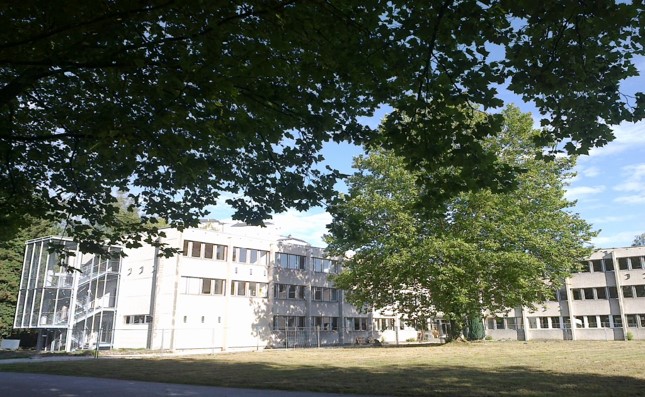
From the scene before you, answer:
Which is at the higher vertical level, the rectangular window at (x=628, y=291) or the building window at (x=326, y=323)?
the rectangular window at (x=628, y=291)

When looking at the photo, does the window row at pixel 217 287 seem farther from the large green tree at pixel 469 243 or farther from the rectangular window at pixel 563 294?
the rectangular window at pixel 563 294

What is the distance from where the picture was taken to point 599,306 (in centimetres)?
5662

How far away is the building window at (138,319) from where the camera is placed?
3979cm

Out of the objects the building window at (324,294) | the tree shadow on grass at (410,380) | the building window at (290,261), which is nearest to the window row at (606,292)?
the building window at (324,294)

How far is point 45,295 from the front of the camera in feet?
123

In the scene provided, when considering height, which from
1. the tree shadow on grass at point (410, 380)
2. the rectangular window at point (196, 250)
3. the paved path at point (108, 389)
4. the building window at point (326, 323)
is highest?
the rectangular window at point (196, 250)

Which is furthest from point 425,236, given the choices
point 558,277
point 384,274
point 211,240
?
point 211,240

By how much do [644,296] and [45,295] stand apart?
2183 inches

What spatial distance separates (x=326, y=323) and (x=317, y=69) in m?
46.5

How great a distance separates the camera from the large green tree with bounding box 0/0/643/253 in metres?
7.62

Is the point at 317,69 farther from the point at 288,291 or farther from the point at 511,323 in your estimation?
the point at 511,323

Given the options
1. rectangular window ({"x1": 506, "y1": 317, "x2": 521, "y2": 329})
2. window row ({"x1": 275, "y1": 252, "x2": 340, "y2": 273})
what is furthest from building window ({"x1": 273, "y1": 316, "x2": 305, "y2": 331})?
rectangular window ({"x1": 506, "y1": 317, "x2": 521, "y2": 329})

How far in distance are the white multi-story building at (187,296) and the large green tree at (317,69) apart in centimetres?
2430

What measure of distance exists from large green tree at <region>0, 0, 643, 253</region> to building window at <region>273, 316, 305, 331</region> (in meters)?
38.4
